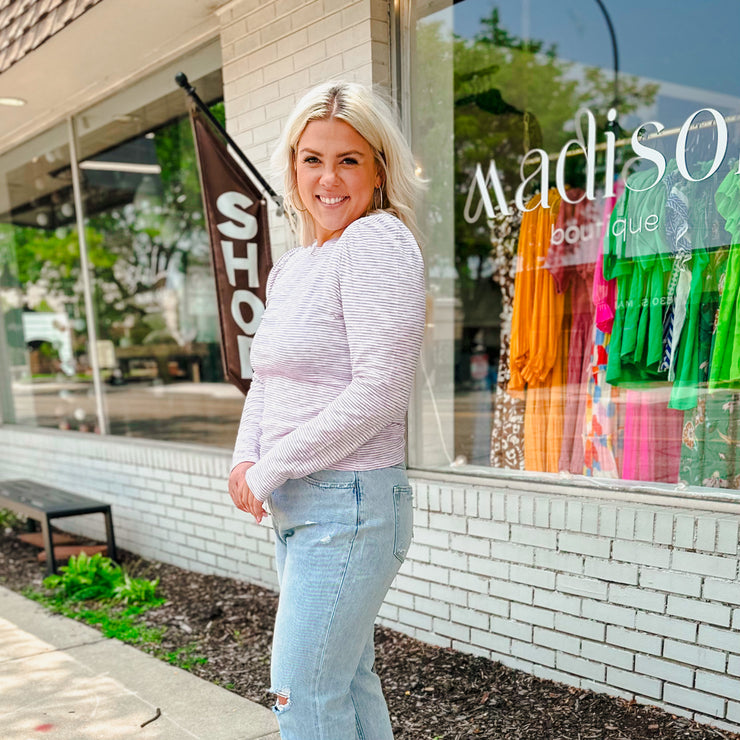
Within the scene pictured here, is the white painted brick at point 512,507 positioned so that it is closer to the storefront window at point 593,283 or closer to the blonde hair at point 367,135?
the storefront window at point 593,283

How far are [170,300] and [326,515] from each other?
869 centimetres

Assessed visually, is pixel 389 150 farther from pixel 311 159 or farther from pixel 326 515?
pixel 326 515

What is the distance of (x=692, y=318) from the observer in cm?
291

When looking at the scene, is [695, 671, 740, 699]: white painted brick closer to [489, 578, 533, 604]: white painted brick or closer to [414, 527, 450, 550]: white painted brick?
[489, 578, 533, 604]: white painted brick

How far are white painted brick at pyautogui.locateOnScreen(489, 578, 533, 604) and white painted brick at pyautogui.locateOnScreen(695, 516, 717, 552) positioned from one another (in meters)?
0.77

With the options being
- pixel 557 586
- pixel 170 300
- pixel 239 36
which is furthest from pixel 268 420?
pixel 170 300

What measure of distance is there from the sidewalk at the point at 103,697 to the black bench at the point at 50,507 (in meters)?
0.90

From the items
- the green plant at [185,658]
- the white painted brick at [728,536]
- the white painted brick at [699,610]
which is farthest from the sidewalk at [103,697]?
the white painted brick at [728,536]

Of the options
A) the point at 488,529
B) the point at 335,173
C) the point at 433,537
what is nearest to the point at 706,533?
the point at 488,529

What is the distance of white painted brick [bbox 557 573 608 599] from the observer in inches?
110

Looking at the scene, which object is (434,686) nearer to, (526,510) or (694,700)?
(526,510)

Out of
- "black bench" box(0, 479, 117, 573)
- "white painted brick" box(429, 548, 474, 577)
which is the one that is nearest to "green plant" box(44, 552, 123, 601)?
"black bench" box(0, 479, 117, 573)

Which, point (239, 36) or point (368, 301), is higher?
point (239, 36)

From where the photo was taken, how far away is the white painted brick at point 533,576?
2.94 metres
